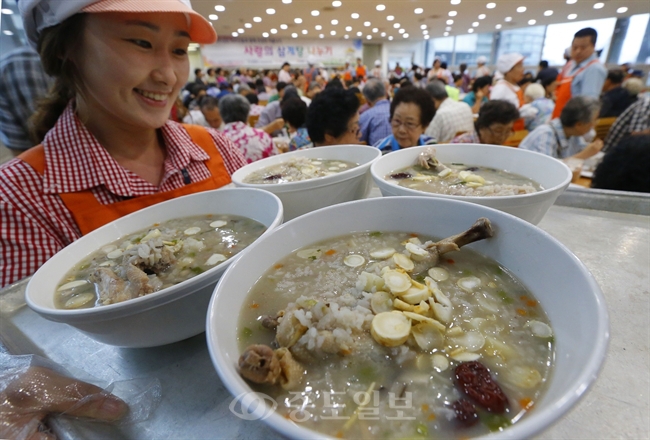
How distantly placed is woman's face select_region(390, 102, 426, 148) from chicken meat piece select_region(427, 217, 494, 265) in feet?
8.47

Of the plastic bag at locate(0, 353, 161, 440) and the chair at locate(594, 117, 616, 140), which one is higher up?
the plastic bag at locate(0, 353, 161, 440)

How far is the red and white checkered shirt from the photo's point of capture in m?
1.38

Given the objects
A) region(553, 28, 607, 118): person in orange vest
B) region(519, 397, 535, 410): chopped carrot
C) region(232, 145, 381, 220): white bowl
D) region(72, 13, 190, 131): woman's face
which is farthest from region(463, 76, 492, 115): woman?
region(519, 397, 535, 410): chopped carrot

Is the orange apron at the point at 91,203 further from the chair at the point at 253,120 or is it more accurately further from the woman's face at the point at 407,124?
the chair at the point at 253,120

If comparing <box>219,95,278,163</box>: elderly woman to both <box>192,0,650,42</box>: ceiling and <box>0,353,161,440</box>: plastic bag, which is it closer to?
<box>0,353,161,440</box>: plastic bag

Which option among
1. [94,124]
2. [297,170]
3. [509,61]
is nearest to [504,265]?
[297,170]

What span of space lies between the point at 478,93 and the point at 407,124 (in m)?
7.43

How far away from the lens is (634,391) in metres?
0.68

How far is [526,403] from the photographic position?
0.56 meters

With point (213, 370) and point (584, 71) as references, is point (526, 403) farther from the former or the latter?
point (584, 71)

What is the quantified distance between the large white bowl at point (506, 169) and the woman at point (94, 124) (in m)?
1.13

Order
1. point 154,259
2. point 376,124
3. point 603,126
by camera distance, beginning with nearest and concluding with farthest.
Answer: point 154,259, point 376,124, point 603,126

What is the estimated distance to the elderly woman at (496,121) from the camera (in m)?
3.61

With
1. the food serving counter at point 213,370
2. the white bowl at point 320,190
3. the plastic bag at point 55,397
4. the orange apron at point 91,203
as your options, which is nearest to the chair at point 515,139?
the food serving counter at point 213,370
